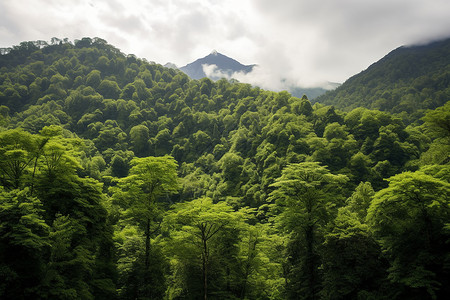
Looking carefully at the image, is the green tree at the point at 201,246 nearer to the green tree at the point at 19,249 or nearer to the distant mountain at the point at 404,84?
the green tree at the point at 19,249

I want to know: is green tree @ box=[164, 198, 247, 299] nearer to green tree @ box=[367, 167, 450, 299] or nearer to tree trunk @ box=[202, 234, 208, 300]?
tree trunk @ box=[202, 234, 208, 300]

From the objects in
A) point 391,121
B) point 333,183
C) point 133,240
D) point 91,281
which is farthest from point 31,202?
point 391,121

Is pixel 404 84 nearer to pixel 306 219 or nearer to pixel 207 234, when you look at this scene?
pixel 306 219

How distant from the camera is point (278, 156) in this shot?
2766 inches

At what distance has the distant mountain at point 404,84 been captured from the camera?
10757cm

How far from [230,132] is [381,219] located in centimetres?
8444

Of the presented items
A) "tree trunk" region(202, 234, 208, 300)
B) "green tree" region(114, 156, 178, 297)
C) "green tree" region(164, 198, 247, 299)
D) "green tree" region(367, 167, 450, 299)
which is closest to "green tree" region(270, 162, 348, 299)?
"green tree" region(164, 198, 247, 299)

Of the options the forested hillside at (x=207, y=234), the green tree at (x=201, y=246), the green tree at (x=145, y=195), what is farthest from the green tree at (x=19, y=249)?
the green tree at (x=201, y=246)

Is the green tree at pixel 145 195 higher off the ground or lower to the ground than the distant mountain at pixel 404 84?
lower

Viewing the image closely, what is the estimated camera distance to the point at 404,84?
424 feet

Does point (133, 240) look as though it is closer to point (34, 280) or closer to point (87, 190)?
point (87, 190)

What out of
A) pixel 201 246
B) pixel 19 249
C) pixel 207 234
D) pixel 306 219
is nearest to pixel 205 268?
pixel 201 246

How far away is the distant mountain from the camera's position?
353ft

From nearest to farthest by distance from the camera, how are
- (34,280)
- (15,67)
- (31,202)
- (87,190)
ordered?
(34,280) < (31,202) < (87,190) < (15,67)
